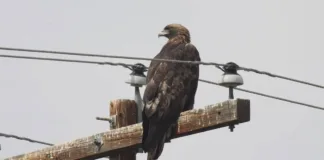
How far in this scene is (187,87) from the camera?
12.8 meters

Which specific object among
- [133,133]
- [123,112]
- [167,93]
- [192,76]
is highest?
[192,76]

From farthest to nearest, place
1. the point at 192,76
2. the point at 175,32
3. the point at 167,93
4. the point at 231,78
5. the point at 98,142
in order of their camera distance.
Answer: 1. the point at 175,32
2. the point at 192,76
3. the point at 167,93
4. the point at 98,142
5. the point at 231,78

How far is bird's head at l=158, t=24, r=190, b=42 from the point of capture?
47.2 ft

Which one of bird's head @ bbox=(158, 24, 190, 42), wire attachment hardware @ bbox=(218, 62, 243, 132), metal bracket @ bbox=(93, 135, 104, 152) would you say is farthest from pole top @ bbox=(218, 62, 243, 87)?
bird's head @ bbox=(158, 24, 190, 42)

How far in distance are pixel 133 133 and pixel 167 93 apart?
87 cm

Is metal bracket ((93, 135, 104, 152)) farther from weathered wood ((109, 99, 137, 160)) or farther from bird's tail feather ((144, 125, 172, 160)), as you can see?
bird's tail feather ((144, 125, 172, 160))

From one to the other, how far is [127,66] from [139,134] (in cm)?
96

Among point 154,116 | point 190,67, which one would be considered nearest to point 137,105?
point 154,116

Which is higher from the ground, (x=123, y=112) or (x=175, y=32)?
(x=175, y=32)

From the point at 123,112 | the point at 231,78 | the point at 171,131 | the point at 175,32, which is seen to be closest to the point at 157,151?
the point at 171,131

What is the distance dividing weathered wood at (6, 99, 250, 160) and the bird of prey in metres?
0.14

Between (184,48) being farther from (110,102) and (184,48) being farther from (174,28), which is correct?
(110,102)

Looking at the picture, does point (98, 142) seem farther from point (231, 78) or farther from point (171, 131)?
point (231, 78)

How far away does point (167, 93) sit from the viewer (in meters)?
12.3
